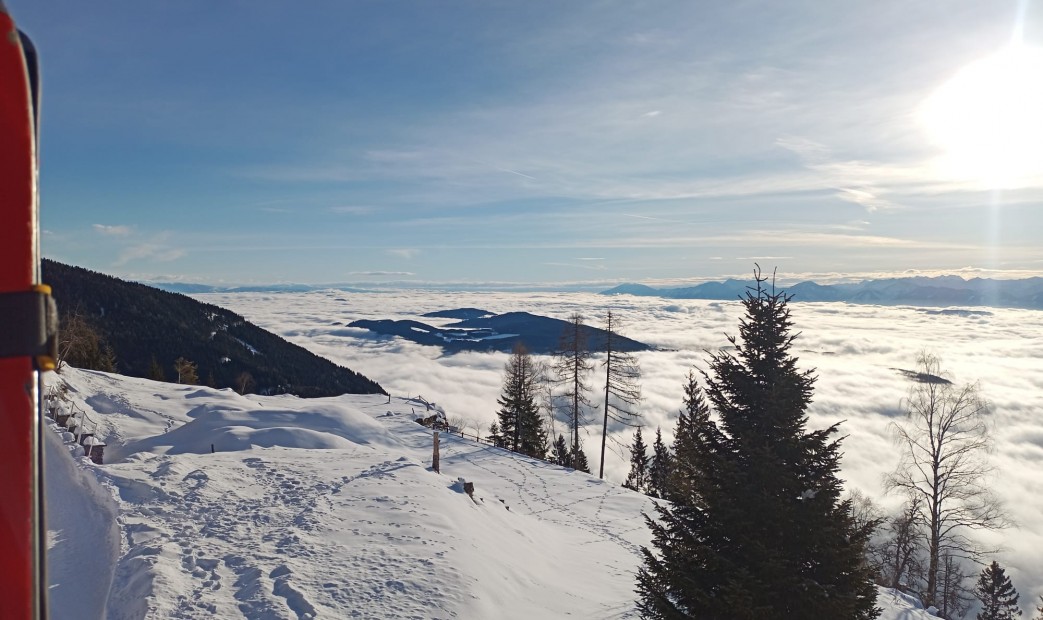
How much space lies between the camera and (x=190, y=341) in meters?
95.0

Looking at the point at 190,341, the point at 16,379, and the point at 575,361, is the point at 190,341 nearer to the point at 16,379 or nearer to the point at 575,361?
the point at 575,361

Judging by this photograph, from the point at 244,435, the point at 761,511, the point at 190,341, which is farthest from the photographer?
the point at 190,341

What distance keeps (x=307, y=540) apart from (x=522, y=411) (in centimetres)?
3127

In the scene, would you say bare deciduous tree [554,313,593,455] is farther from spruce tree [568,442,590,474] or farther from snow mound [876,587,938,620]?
snow mound [876,587,938,620]

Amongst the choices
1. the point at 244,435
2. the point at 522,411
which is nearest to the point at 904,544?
the point at 522,411

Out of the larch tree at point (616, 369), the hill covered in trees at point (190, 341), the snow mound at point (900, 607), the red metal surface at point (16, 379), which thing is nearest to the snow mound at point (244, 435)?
the larch tree at point (616, 369)

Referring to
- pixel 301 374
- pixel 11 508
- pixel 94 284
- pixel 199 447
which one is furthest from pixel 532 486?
pixel 94 284

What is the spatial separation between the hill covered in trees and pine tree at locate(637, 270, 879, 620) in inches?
3140

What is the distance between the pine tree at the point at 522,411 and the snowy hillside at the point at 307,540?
63.4 ft

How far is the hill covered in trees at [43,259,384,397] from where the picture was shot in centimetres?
8731

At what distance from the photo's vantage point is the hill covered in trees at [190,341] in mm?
87312

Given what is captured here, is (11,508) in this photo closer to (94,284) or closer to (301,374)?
(301,374)

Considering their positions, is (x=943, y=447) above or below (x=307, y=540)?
below

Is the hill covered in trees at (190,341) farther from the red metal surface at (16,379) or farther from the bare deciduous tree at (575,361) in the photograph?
the red metal surface at (16,379)
